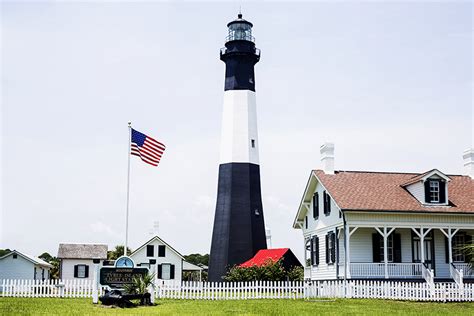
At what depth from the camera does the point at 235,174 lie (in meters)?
42.3

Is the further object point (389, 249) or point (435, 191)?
point (435, 191)

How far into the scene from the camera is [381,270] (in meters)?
31.0

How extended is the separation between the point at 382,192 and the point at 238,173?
11.7 metres

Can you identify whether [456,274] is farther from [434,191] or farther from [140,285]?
[140,285]

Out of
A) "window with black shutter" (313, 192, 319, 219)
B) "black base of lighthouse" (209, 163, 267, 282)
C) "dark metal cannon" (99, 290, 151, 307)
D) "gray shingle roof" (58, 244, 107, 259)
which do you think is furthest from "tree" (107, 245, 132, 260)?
"dark metal cannon" (99, 290, 151, 307)

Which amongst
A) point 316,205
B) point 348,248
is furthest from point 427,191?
point 316,205

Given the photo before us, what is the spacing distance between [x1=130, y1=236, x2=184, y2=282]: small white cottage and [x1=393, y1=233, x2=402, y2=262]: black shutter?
23565 millimetres

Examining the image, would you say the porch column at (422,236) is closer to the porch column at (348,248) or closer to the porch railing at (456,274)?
the porch railing at (456,274)

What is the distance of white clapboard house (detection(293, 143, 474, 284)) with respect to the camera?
3080 centimetres

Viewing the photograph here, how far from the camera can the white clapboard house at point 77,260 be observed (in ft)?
180

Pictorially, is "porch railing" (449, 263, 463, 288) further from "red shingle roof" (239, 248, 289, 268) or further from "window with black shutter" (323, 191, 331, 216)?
"red shingle roof" (239, 248, 289, 268)

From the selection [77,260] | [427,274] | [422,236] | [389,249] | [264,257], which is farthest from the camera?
[77,260]

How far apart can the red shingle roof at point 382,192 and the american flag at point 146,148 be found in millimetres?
8046

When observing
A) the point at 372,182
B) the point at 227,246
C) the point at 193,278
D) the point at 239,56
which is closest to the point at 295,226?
the point at 227,246
